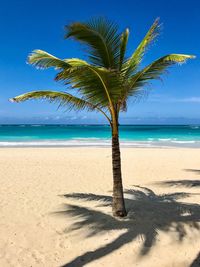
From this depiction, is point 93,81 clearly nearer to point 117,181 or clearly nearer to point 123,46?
point 123,46

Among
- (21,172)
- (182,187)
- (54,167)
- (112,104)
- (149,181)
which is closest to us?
(112,104)

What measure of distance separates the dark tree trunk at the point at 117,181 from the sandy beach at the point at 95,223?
21cm

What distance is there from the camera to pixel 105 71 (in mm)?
5188

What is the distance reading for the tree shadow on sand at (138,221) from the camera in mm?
5312

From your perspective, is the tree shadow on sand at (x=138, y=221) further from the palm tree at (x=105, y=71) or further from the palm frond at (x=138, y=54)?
the palm frond at (x=138, y=54)

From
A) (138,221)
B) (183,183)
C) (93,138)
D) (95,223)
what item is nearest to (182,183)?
(183,183)

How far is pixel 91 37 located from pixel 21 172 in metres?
8.43

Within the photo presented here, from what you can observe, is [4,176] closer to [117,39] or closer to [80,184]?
[80,184]

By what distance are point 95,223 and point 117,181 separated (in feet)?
3.28

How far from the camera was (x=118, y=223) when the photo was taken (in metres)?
6.25

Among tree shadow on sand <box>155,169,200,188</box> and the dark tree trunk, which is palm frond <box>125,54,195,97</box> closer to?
the dark tree trunk

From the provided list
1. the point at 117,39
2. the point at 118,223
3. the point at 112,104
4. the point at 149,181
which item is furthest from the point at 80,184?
the point at 117,39

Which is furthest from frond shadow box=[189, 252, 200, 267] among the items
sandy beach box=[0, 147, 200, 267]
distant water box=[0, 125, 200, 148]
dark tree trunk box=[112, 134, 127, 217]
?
distant water box=[0, 125, 200, 148]

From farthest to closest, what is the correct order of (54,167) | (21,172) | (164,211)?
1. (54,167)
2. (21,172)
3. (164,211)
